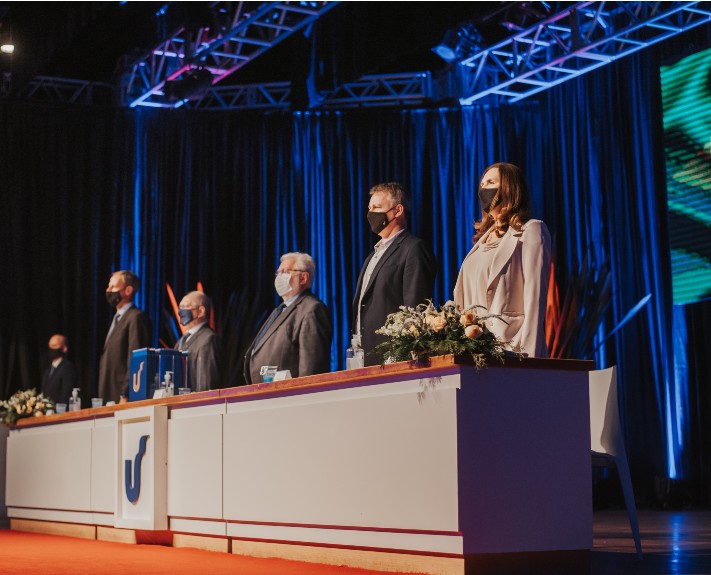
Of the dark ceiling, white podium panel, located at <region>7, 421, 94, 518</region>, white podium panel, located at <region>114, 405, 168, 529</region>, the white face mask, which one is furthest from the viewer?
the dark ceiling

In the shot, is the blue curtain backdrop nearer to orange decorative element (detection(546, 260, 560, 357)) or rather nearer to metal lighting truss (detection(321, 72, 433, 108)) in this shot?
Answer: metal lighting truss (detection(321, 72, 433, 108))

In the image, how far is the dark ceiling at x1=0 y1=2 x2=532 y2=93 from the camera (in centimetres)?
843

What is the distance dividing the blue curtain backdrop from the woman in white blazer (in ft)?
19.1

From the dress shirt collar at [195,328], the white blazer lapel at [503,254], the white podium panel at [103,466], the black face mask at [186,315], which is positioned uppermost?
the white blazer lapel at [503,254]

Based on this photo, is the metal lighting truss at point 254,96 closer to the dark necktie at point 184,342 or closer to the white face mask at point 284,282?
the dark necktie at point 184,342

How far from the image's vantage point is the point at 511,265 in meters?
3.57

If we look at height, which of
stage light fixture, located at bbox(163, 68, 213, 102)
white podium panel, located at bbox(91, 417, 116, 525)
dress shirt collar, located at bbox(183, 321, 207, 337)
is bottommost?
white podium panel, located at bbox(91, 417, 116, 525)

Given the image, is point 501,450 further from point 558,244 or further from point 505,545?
point 558,244

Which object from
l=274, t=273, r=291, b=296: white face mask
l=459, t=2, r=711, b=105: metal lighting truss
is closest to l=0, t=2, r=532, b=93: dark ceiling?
l=459, t=2, r=711, b=105: metal lighting truss

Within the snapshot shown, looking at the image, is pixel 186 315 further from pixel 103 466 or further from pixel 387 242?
pixel 387 242

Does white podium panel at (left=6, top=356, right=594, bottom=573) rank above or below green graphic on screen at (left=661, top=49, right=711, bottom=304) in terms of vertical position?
below

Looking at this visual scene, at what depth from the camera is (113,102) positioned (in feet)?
35.0

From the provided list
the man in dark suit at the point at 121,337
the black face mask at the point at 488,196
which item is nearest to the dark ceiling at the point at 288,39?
the man in dark suit at the point at 121,337

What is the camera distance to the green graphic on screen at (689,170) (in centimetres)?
772
